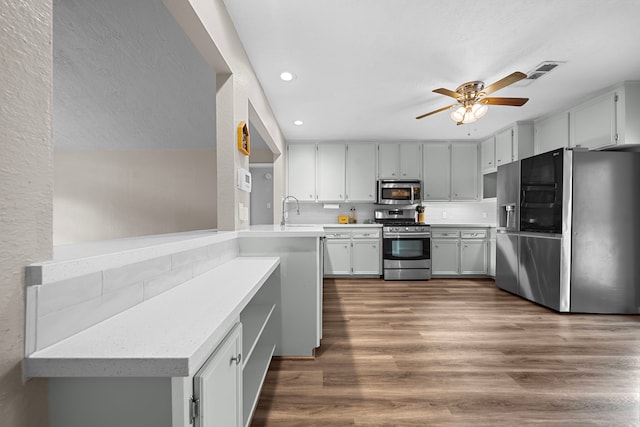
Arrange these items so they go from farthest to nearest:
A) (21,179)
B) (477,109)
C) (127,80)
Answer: (127,80) → (477,109) → (21,179)

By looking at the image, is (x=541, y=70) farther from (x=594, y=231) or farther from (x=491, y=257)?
(x=491, y=257)

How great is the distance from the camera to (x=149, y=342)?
26.7 inches

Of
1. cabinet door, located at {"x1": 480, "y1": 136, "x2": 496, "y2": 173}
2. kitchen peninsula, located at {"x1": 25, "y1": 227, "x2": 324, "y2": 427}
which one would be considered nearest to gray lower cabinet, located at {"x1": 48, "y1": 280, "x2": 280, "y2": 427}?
kitchen peninsula, located at {"x1": 25, "y1": 227, "x2": 324, "y2": 427}

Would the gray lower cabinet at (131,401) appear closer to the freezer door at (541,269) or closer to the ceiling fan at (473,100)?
the ceiling fan at (473,100)

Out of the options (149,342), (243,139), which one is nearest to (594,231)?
(243,139)

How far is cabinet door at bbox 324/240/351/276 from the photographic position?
4.92 meters

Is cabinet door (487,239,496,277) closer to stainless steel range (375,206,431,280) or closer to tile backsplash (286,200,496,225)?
tile backsplash (286,200,496,225)

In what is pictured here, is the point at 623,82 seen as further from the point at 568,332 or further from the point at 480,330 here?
the point at 480,330

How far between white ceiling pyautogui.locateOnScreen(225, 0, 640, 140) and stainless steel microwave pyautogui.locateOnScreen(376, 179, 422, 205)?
160 centimetres

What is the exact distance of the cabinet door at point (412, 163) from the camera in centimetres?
524

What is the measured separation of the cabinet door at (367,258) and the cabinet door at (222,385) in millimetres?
3925

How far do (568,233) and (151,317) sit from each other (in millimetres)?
3821

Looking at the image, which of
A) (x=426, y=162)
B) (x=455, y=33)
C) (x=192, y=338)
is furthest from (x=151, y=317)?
(x=426, y=162)

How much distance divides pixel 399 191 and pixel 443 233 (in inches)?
39.4
